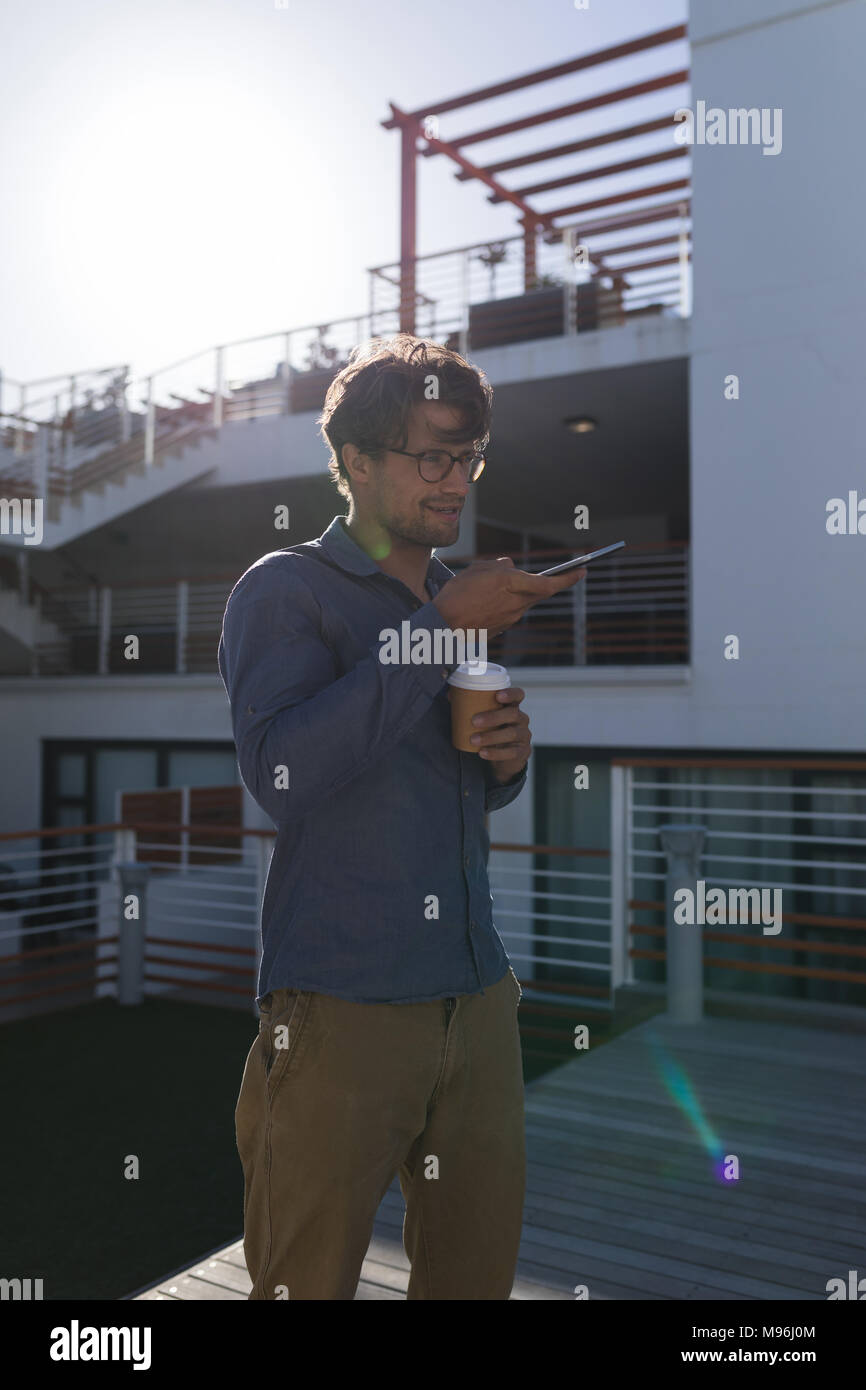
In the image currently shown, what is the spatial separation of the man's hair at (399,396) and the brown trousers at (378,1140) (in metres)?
0.79

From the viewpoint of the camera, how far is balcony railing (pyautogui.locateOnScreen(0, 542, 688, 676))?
10.8 meters

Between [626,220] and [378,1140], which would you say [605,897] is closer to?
[626,220]

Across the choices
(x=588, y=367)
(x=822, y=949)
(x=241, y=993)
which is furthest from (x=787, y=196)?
(x=241, y=993)

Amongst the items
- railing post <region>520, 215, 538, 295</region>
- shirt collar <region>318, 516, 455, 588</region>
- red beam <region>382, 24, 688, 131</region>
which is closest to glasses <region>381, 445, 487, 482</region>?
shirt collar <region>318, 516, 455, 588</region>

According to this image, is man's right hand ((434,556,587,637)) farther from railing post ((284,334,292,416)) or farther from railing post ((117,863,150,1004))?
railing post ((284,334,292,416))

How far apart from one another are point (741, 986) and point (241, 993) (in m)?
3.95

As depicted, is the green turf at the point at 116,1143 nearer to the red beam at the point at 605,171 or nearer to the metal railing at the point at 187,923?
the metal railing at the point at 187,923

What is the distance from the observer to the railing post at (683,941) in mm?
5320

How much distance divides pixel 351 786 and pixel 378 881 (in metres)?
0.14

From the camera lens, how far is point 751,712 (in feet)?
26.4

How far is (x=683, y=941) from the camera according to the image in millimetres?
5320

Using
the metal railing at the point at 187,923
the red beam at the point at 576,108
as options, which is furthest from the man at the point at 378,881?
the red beam at the point at 576,108

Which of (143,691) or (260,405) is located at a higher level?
(260,405)

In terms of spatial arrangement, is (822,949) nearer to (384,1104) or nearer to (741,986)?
(741,986)
